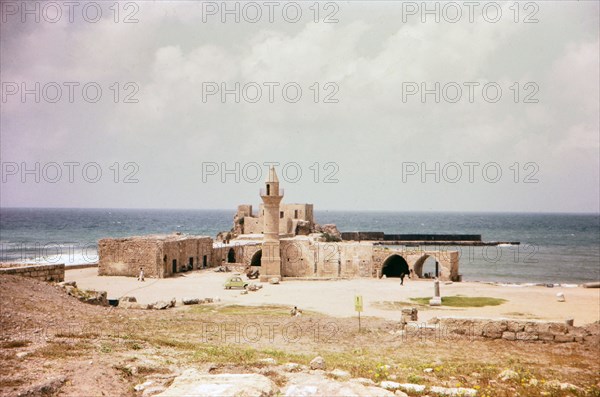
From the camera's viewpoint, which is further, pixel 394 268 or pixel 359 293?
pixel 394 268

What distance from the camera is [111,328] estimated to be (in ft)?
52.4

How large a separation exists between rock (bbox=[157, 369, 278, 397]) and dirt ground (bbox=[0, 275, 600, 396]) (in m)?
1.05

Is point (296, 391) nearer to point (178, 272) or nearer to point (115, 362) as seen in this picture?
point (115, 362)

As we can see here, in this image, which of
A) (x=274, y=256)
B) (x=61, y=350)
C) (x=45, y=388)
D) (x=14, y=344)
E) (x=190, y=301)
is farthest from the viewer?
(x=274, y=256)

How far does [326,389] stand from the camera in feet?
→ 25.7

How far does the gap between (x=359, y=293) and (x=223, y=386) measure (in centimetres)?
2536

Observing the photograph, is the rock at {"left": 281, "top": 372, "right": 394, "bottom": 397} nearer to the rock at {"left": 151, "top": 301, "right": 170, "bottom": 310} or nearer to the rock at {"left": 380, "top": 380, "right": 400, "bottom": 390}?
the rock at {"left": 380, "top": 380, "right": 400, "bottom": 390}

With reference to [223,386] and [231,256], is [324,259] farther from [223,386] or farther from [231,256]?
[223,386]

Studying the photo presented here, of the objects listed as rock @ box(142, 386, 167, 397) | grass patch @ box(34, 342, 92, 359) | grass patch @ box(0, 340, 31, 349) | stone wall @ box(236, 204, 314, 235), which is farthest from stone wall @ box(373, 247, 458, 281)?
rock @ box(142, 386, 167, 397)

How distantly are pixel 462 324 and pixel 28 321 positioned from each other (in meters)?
14.2

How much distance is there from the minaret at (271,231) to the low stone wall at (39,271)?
1588 cm

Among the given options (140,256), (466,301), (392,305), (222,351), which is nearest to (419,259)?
(466,301)

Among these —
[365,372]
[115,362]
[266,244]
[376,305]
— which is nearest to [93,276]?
[266,244]

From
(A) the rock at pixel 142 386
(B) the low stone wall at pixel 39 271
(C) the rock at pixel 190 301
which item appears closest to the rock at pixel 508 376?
(A) the rock at pixel 142 386
